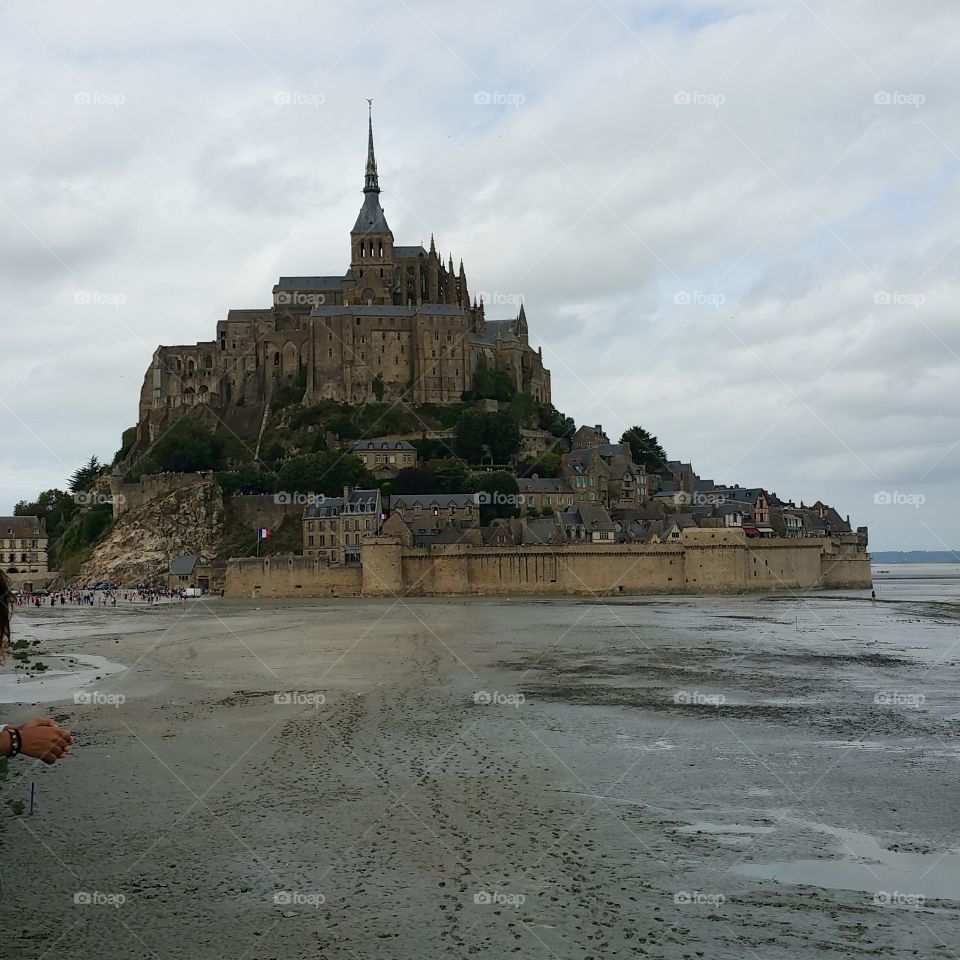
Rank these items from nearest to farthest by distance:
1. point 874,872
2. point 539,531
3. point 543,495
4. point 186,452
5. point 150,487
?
point 874,872
point 539,531
point 543,495
point 150,487
point 186,452

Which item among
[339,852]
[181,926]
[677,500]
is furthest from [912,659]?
[677,500]

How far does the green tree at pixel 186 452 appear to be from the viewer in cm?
8488

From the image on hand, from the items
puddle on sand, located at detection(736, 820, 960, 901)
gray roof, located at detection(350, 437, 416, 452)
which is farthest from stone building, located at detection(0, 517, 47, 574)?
puddle on sand, located at detection(736, 820, 960, 901)

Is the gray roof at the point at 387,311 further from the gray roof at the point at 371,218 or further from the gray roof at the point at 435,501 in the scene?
the gray roof at the point at 435,501

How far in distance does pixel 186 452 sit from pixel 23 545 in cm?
1453

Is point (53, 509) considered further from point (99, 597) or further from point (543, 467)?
point (543, 467)

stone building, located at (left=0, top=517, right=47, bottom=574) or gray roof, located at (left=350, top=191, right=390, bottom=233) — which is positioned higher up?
gray roof, located at (left=350, top=191, right=390, bottom=233)

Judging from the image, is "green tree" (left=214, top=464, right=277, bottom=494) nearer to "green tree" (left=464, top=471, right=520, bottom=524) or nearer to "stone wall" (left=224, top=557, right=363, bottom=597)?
"stone wall" (left=224, top=557, right=363, bottom=597)

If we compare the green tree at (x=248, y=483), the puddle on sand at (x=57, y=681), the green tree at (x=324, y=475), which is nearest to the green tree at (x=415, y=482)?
the green tree at (x=324, y=475)

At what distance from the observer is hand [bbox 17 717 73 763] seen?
19.2 feet

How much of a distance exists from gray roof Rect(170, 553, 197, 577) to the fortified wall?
6.18 m

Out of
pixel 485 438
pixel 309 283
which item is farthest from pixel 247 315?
pixel 485 438

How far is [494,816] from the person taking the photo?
12789 millimetres

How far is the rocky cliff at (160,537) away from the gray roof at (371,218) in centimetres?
3264
